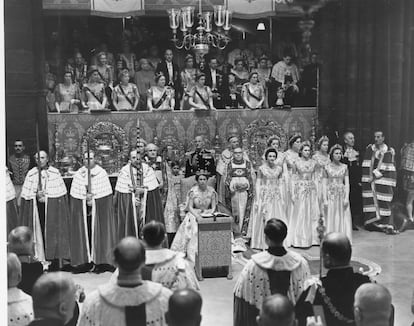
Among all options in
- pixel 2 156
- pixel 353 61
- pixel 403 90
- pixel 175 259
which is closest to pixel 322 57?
pixel 353 61

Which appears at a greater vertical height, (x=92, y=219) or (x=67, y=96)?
(x=67, y=96)

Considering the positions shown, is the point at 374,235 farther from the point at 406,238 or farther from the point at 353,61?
the point at 353,61

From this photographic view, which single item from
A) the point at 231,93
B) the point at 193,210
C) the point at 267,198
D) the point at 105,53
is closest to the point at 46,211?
the point at 193,210

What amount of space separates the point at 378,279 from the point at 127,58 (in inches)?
200

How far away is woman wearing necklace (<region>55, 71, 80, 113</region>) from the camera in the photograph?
351 inches

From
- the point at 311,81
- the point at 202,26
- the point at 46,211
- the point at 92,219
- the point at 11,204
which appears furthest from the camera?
the point at 311,81

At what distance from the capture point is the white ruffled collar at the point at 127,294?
4062 mm

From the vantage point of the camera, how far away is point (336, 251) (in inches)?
168

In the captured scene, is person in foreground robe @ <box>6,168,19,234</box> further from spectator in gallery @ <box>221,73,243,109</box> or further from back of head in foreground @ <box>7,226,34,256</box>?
spectator in gallery @ <box>221,73,243,109</box>

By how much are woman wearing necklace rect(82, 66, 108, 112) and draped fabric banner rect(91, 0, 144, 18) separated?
89cm

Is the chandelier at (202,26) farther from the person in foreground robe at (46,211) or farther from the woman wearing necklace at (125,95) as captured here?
the person in foreground robe at (46,211)

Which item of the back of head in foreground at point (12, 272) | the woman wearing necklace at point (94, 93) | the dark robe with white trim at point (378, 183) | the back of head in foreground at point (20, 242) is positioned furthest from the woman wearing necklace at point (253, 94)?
the back of head in foreground at point (12, 272)

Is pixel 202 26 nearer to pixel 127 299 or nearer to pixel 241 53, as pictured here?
pixel 241 53

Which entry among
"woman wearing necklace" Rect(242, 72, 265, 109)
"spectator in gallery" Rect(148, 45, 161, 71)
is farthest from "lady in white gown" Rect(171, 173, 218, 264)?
"spectator in gallery" Rect(148, 45, 161, 71)
